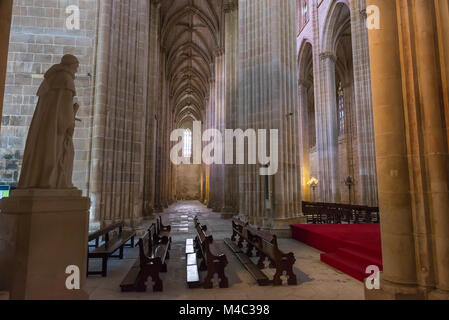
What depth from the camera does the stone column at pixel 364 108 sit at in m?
14.2

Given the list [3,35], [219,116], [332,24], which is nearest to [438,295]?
[3,35]

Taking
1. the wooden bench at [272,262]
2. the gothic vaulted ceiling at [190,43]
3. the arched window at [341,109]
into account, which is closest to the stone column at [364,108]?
the gothic vaulted ceiling at [190,43]

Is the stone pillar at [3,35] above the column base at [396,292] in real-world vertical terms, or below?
above

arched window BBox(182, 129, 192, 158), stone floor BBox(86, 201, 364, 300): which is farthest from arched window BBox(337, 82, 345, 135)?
arched window BBox(182, 129, 192, 158)

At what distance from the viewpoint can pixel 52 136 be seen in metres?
3.25

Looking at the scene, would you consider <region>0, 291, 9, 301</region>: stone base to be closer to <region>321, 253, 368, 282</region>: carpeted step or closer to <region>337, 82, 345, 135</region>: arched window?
<region>321, 253, 368, 282</region>: carpeted step

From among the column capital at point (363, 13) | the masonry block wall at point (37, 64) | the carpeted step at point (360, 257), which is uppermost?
the column capital at point (363, 13)

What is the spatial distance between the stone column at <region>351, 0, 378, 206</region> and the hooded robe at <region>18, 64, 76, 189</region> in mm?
14458

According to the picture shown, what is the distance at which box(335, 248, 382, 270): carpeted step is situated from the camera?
436 centimetres

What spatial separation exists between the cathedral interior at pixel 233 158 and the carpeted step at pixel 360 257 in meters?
0.04

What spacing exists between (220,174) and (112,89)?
11.5m

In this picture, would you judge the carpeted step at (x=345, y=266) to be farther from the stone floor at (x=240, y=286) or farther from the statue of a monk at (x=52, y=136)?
the statue of a monk at (x=52, y=136)

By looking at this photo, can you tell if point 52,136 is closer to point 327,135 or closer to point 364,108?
point 364,108
